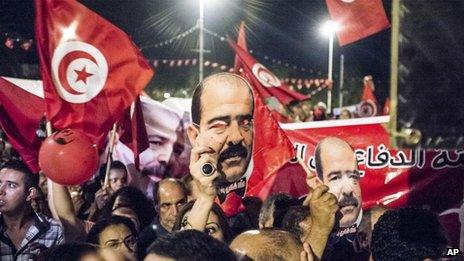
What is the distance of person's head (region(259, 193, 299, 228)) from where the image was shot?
456 centimetres

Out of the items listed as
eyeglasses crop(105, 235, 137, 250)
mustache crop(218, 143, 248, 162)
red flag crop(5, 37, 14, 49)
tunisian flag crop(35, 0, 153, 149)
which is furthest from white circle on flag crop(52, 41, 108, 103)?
red flag crop(5, 37, 14, 49)

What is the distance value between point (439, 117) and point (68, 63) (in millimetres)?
3482

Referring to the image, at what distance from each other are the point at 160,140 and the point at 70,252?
424 cm

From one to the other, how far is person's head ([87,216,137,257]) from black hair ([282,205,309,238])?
34.6 inches

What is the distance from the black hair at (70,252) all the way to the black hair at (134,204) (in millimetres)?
2523

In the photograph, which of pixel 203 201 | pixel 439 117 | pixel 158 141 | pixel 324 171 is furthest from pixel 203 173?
pixel 158 141

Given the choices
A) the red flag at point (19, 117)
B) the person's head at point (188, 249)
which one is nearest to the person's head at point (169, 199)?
the red flag at point (19, 117)

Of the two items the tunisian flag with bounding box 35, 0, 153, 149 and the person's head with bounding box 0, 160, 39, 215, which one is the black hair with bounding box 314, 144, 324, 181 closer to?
the tunisian flag with bounding box 35, 0, 153, 149

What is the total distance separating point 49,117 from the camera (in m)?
5.01

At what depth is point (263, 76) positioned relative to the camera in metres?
8.50

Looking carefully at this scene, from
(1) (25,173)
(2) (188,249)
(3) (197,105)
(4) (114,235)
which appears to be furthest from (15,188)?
(2) (188,249)

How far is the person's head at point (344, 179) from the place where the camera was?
5195 millimetres

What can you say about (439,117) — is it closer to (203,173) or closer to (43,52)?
(203,173)

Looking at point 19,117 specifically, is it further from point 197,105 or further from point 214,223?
point 214,223
